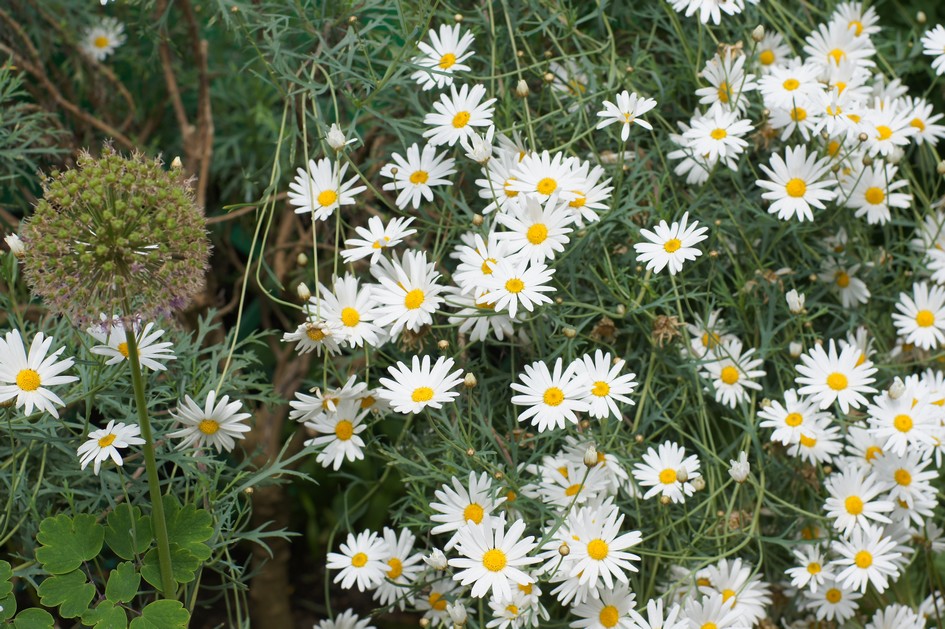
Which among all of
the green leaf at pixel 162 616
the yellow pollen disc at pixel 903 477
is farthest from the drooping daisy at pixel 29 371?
the yellow pollen disc at pixel 903 477

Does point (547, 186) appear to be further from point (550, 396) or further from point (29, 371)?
point (29, 371)

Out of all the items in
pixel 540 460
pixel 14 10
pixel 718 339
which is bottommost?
pixel 540 460

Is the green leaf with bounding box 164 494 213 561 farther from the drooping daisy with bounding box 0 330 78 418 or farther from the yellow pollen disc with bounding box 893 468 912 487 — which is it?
the yellow pollen disc with bounding box 893 468 912 487

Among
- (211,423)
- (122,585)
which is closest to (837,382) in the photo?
(211,423)

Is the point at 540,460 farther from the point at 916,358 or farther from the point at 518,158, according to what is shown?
the point at 916,358

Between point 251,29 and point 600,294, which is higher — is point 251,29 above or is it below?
above

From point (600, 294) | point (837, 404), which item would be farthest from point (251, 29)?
point (837, 404)
